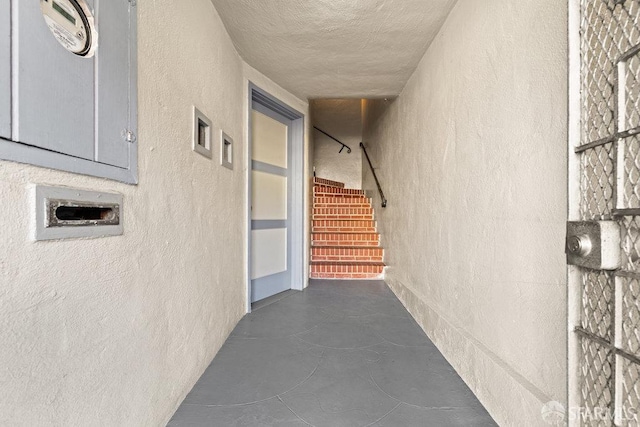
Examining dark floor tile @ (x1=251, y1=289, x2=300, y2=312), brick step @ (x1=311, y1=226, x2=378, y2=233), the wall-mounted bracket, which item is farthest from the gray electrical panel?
brick step @ (x1=311, y1=226, x2=378, y2=233)

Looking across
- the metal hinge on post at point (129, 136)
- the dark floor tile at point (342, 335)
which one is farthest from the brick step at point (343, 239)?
the metal hinge on post at point (129, 136)

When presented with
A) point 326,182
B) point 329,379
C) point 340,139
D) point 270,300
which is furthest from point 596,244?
point 340,139

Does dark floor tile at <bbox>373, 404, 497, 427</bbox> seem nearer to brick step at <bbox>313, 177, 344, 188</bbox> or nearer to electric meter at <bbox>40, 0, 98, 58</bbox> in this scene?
electric meter at <bbox>40, 0, 98, 58</bbox>

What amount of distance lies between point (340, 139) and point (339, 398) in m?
5.56

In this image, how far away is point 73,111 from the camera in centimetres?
73

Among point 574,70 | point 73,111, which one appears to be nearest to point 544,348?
point 574,70

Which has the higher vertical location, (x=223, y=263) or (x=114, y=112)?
(x=114, y=112)

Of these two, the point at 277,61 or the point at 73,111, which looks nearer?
the point at 73,111

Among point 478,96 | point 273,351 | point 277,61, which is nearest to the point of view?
point 478,96

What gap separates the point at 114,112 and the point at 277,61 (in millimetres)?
1759

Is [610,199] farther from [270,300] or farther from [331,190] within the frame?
[331,190]

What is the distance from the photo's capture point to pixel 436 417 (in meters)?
1.24

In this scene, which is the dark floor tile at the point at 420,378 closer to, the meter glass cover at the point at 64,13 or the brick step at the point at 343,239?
the meter glass cover at the point at 64,13

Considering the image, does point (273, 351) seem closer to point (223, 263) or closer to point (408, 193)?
point (223, 263)
